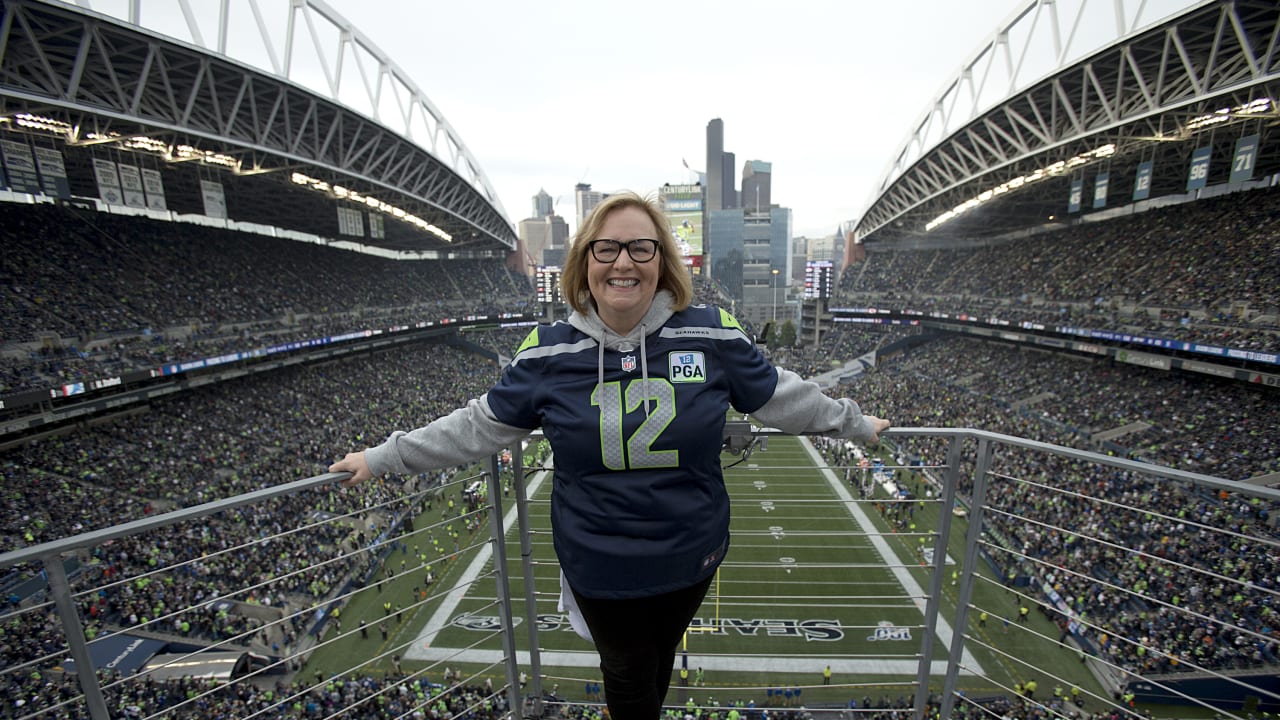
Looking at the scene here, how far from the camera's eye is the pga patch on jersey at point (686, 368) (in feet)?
6.51

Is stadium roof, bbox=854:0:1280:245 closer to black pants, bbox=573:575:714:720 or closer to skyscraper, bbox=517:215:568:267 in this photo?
black pants, bbox=573:575:714:720

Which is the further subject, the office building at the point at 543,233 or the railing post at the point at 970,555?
the office building at the point at 543,233

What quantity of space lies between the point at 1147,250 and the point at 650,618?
34.5 meters

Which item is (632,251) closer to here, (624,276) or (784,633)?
(624,276)

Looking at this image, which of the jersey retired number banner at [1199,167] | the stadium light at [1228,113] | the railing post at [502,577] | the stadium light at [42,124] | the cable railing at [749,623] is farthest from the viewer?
the jersey retired number banner at [1199,167]

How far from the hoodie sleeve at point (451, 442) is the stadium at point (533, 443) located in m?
0.27

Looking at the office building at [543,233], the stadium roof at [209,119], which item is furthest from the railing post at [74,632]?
the office building at [543,233]

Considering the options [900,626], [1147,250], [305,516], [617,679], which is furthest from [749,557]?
[1147,250]

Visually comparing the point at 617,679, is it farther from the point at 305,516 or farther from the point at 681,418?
the point at 305,516

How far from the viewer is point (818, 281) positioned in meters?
48.2

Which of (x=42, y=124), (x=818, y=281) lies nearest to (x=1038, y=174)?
(x=818, y=281)

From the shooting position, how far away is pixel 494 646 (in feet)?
42.1

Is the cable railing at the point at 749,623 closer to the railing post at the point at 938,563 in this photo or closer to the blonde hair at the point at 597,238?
the railing post at the point at 938,563

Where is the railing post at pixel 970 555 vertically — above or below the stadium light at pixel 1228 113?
below
